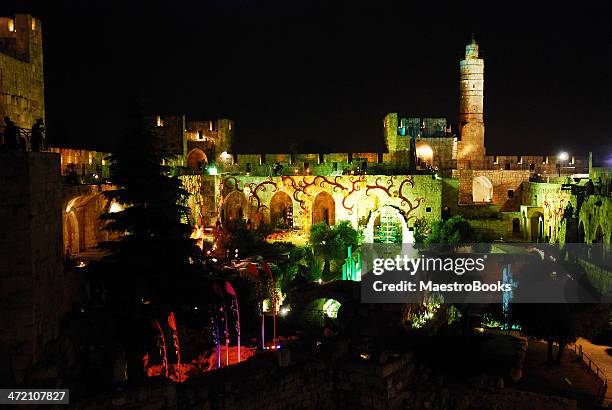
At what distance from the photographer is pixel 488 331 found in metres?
12.9

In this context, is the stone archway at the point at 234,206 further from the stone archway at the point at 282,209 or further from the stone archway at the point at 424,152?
the stone archway at the point at 424,152

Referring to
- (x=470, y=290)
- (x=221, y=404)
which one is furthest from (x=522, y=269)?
(x=221, y=404)

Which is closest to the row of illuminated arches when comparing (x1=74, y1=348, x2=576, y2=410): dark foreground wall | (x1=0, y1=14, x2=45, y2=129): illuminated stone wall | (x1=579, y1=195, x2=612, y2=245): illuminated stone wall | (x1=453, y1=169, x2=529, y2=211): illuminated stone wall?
(x1=453, y1=169, x2=529, y2=211): illuminated stone wall

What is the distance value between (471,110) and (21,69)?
19022mm

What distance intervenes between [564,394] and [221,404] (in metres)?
6.00

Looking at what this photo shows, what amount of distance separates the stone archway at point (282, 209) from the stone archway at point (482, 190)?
8241 millimetres

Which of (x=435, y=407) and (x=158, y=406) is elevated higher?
(x=158, y=406)

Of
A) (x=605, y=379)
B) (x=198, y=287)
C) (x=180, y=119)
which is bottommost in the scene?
(x=605, y=379)

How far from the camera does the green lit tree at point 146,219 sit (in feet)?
27.1

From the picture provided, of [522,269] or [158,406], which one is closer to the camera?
[158,406]

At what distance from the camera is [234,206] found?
2234cm

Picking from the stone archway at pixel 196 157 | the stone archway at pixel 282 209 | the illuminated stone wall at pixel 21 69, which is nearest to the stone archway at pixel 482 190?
the stone archway at pixel 282 209

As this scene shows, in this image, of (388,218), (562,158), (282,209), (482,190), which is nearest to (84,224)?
(282,209)

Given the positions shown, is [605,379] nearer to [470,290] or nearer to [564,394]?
[564,394]
